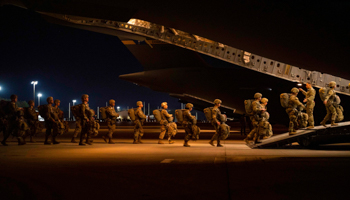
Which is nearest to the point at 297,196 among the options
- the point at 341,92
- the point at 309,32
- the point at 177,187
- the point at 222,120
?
the point at 177,187

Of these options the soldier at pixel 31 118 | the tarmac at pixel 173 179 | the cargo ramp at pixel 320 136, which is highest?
the soldier at pixel 31 118

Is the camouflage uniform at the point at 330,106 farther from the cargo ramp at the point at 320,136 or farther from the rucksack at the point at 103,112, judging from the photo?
the rucksack at the point at 103,112

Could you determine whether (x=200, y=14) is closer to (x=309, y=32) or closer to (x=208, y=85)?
(x=309, y=32)

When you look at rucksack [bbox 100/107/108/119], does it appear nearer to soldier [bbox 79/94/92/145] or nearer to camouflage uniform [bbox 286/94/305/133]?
soldier [bbox 79/94/92/145]

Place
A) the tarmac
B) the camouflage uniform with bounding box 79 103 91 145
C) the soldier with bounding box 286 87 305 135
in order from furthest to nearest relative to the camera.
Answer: the camouflage uniform with bounding box 79 103 91 145
the soldier with bounding box 286 87 305 135
the tarmac

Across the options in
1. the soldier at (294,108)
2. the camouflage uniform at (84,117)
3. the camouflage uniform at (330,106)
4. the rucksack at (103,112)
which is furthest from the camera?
the rucksack at (103,112)

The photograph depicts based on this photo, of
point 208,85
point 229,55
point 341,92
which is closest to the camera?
point 341,92

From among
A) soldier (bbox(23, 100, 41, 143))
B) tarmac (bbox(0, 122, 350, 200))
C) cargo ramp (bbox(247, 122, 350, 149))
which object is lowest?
tarmac (bbox(0, 122, 350, 200))

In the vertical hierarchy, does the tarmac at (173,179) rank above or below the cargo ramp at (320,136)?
below

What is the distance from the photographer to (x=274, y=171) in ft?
23.0

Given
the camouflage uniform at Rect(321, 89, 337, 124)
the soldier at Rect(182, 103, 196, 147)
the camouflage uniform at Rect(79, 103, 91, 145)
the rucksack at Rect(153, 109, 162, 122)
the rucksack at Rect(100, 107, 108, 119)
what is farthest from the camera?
the rucksack at Rect(153, 109, 162, 122)

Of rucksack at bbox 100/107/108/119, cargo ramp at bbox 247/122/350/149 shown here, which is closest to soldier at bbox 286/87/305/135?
cargo ramp at bbox 247/122/350/149

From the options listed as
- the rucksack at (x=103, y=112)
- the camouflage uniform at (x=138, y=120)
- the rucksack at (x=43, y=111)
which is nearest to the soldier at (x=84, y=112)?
the rucksack at (x=103, y=112)

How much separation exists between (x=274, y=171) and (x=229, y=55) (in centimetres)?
1342
